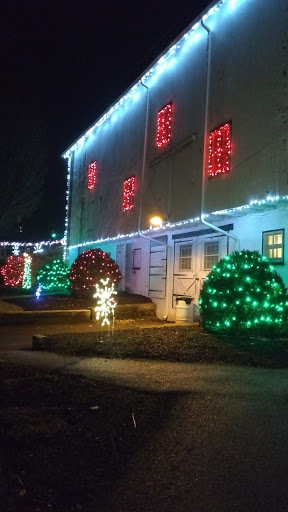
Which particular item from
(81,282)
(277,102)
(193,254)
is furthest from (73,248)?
(277,102)

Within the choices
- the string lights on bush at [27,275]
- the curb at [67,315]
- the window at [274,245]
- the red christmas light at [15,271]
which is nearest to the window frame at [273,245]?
the window at [274,245]

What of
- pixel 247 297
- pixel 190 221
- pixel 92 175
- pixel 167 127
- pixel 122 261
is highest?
pixel 92 175

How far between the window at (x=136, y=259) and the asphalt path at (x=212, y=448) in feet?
35.1

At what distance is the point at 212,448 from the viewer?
173 inches

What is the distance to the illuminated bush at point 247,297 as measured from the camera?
9.74m

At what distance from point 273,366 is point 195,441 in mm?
3578

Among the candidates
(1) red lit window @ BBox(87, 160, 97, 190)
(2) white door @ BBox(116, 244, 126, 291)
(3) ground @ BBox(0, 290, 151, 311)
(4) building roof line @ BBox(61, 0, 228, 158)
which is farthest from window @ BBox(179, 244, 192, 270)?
(1) red lit window @ BBox(87, 160, 97, 190)

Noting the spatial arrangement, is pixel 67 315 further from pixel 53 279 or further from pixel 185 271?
pixel 53 279

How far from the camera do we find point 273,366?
7.74m

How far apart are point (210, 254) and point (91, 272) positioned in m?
5.15

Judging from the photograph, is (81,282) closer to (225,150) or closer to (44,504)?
(225,150)

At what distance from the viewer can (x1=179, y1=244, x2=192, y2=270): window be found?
47.8 ft

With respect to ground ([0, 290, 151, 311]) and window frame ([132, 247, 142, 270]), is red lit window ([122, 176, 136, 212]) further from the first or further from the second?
ground ([0, 290, 151, 311])

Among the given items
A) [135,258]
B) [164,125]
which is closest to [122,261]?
[135,258]
